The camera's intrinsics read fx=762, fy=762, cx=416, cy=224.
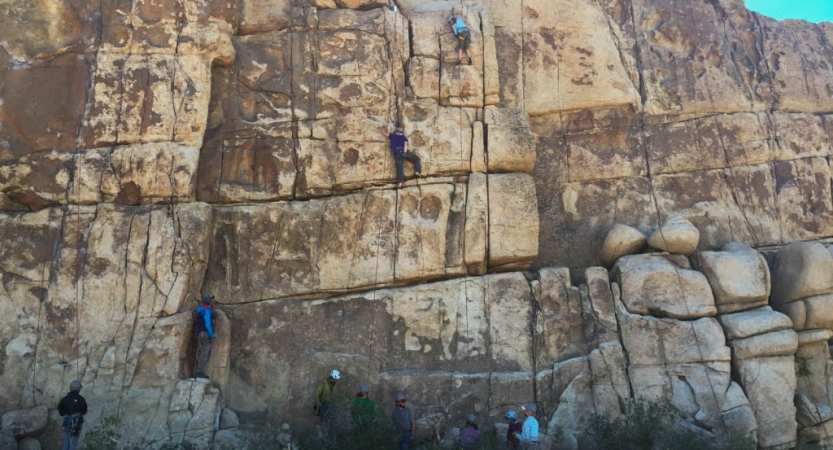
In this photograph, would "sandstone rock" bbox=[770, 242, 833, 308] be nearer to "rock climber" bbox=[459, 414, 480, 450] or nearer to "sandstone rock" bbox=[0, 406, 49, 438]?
"rock climber" bbox=[459, 414, 480, 450]

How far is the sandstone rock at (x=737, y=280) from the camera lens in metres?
15.1

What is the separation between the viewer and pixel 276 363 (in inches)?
571

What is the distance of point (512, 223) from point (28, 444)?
957 cm

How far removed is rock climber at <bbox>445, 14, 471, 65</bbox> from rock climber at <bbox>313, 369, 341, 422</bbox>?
24.2 feet

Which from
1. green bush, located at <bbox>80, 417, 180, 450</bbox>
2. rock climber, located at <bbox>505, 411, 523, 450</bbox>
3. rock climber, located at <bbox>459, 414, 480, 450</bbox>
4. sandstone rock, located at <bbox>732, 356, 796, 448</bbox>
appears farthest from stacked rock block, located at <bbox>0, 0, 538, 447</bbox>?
sandstone rock, located at <bbox>732, 356, 796, 448</bbox>

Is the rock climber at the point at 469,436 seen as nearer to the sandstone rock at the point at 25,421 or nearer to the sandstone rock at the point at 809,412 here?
the sandstone rock at the point at 809,412

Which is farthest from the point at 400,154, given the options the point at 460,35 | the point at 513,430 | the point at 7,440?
the point at 7,440

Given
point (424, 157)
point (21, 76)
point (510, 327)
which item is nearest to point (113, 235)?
point (21, 76)

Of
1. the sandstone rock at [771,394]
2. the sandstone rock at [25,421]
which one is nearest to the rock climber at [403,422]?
the sandstone rock at [25,421]

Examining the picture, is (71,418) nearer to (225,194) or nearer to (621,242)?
(225,194)

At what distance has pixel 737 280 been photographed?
15172 mm

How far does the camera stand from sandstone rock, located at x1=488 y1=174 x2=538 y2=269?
50.8 feet

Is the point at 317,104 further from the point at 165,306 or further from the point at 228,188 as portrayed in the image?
the point at 165,306

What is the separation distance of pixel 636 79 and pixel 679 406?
25.9 ft
